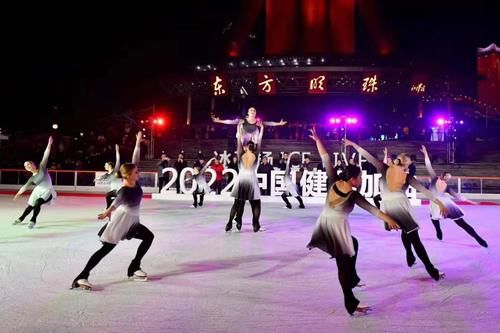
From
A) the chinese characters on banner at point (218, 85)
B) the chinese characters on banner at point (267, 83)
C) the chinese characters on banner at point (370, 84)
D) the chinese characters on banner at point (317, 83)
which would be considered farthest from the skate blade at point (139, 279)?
the chinese characters on banner at point (218, 85)

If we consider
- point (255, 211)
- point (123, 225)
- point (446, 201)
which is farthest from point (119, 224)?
point (446, 201)

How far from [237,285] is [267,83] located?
29.6 metres

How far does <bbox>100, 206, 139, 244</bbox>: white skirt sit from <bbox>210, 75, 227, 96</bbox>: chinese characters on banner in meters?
→ 30.7

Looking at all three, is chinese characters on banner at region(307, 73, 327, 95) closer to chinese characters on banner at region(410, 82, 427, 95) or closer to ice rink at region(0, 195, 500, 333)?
chinese characters on banner at region(410, 82, 427, 95)

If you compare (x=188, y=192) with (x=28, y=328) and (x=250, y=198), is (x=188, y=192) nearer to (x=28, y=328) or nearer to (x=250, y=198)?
(x=250, y=198)

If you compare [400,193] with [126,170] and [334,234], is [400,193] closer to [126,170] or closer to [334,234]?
[334,234]

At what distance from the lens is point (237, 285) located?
223 inches

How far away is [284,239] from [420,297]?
160 inches

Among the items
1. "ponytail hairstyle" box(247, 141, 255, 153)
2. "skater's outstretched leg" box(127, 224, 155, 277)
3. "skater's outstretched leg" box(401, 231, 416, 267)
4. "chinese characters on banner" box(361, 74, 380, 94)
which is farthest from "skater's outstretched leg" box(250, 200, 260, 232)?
"chinese characters on banner" box(361, 74, 380, 94)

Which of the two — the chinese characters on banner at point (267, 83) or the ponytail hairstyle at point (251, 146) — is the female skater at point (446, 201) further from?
the chinese characters on banner at point (267, 83)

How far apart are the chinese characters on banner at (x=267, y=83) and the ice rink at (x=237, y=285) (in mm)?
25124

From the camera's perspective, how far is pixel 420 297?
207 inches

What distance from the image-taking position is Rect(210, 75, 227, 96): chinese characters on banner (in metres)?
35.7

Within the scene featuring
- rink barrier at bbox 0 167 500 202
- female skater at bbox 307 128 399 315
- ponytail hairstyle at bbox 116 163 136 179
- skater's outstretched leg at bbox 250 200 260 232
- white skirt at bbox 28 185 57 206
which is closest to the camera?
female skater at bbox 307 128 399 315
